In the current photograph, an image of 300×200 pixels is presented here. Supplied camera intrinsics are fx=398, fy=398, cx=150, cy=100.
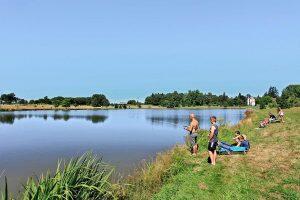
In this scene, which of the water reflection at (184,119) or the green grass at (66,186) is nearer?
the green grass at (66,186)

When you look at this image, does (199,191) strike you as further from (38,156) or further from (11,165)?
(38,156)

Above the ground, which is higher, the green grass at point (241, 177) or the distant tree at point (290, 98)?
the distant tree at point (290, 98)

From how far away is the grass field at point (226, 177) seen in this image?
1506 centimetres

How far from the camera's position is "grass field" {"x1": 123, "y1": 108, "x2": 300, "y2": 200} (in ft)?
49.4

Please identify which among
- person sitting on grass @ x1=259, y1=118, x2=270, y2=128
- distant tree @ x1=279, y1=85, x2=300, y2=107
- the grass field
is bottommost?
the grass field

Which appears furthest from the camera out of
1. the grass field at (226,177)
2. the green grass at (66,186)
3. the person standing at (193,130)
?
the person standing at (193,130)

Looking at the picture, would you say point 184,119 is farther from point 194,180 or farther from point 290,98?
point 194,180

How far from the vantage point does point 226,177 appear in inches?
670

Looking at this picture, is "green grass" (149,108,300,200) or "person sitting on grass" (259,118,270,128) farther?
"person sitting on grass" (259,118,270,128)

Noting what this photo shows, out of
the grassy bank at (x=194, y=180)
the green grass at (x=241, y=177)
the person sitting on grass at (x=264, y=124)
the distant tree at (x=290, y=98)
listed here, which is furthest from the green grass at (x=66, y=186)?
the distant tree at (x=290, y=98)

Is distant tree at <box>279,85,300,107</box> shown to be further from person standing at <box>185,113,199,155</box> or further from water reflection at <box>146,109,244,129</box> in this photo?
person standing at <box>185,113,199,155</box>

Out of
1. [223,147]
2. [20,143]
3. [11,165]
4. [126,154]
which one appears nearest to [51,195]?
[223,147]

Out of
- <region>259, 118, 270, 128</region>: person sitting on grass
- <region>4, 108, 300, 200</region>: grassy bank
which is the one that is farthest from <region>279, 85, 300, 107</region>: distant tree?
<region>4, 108, 300, 200</region>: grassy bank

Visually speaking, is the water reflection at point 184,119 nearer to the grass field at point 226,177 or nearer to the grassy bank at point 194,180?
the grass field at point 226,177
